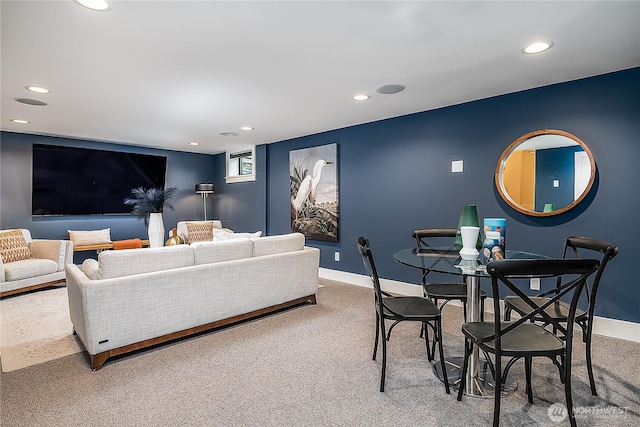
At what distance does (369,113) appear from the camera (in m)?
4.17

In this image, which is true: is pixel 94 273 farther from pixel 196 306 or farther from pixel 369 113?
pixel 369 113

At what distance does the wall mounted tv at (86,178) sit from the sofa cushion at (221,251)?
4159 mm

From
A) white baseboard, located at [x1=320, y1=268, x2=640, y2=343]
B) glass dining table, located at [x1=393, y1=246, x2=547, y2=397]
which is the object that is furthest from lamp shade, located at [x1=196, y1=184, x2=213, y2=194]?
glass dining table, located at [x1=393, y1=246, x2=547, y2=397]

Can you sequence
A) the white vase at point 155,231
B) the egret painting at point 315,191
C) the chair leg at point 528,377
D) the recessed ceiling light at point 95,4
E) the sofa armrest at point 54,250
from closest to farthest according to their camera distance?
the recessed ceiling light at point 95,4 → the chair leg at point 528,377 → the sofa armrest at point 54,250 → the egret painting at point 315,191 → the white vase at point 155,231

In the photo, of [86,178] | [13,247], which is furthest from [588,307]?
[86,178]

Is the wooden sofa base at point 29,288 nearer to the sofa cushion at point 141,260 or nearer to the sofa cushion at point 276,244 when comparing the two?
the sofa cushion at point 141,260

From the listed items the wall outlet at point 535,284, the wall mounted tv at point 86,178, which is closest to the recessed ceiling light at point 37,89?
the wall mounted tv at point 86,178

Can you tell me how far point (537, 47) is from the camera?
2.38 metres

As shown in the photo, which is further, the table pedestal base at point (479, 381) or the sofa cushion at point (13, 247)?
the sofa cushion at point (13, 247)

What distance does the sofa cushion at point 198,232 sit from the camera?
5.99 metres

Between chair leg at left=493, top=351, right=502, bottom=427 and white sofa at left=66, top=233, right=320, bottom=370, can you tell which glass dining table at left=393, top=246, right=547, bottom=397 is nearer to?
chair leg at left=493, top=351, right=502, bottom=427

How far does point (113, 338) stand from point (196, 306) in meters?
0.62

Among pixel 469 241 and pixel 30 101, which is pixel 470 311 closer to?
pixel 469 241

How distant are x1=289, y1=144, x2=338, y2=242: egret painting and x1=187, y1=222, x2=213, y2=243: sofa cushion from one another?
1.66 meters
